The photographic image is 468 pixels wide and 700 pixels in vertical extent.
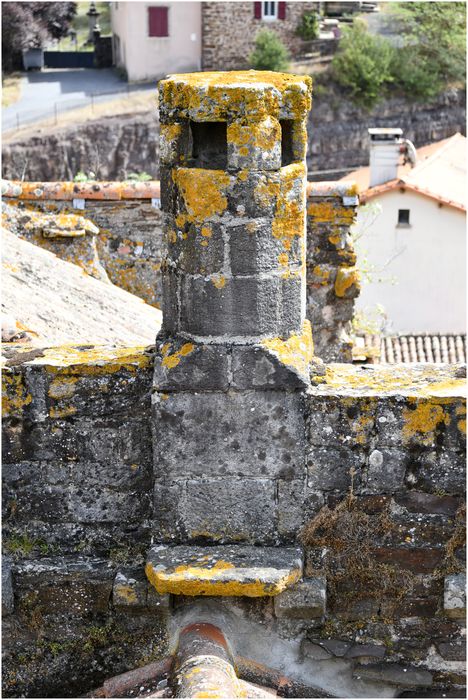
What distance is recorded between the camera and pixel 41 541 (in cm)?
505

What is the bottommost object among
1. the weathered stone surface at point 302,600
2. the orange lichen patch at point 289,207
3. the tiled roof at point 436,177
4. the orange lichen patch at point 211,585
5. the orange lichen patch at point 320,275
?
the tiled roof at point 436,177

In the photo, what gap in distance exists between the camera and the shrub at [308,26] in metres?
45.7

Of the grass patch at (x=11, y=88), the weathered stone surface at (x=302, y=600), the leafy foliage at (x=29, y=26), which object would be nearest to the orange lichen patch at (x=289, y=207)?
the weathered stone surface at (x=302, y=600)

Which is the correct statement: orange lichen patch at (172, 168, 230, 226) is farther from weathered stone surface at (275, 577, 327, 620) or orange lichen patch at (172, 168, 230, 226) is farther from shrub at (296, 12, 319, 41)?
shrub at (296, 12, 319, 41)

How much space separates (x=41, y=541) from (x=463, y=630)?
181cm

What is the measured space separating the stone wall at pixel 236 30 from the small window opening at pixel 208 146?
40926 mm

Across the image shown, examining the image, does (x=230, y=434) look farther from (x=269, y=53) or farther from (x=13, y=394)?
(x=269, y=53)

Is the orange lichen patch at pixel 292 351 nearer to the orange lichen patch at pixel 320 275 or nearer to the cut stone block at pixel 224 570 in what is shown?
the cut stone block at pixel 224 570

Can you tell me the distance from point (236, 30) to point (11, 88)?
927 centimetres

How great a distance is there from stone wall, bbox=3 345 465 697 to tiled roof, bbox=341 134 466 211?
704 inches

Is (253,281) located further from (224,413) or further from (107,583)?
(107,583)

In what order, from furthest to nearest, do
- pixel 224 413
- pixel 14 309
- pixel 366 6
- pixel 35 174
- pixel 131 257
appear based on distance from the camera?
1. pixel 366 6
2. pixel 35 174
3. pixel 131 257
4. pixel 14 309
5. pixel 224 413

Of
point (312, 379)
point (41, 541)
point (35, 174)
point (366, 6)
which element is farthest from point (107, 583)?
point (366, 6)

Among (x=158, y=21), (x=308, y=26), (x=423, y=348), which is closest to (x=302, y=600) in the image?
(x=423, y=348)
